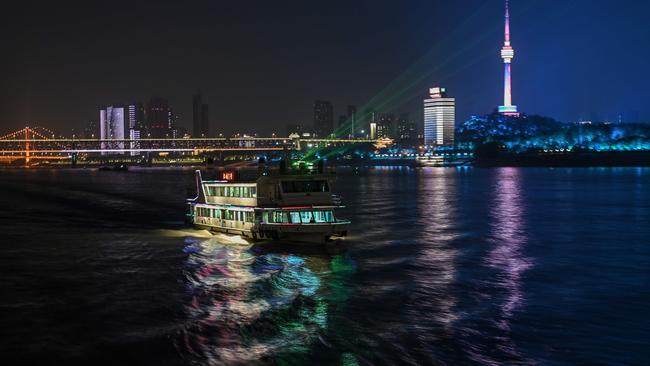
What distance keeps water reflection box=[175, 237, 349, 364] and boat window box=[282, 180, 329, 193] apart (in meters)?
2.98

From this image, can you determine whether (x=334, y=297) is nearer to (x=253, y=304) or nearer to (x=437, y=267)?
(x=253, y=304)

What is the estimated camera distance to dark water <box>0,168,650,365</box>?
1545cm

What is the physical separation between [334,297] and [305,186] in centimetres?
953

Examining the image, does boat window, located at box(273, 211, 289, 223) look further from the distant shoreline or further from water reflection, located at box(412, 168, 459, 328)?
the distant shoreline

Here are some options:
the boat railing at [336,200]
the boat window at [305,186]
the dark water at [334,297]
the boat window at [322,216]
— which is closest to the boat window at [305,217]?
the boat window at [322,216]

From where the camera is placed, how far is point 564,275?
24172mm

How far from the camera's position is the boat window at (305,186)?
2923cm

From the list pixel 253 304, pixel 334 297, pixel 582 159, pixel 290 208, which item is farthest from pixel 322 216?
pixel 582 159

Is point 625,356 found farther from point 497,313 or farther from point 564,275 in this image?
point 564,275

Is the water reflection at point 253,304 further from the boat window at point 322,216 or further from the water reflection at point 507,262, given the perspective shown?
the water reflection at point 507,262

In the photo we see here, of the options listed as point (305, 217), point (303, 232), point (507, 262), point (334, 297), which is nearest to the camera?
point (334, 297)

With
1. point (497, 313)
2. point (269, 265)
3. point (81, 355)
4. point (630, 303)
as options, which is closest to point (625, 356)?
point (497, 313)

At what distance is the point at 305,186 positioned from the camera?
2939cm

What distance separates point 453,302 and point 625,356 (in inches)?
228
